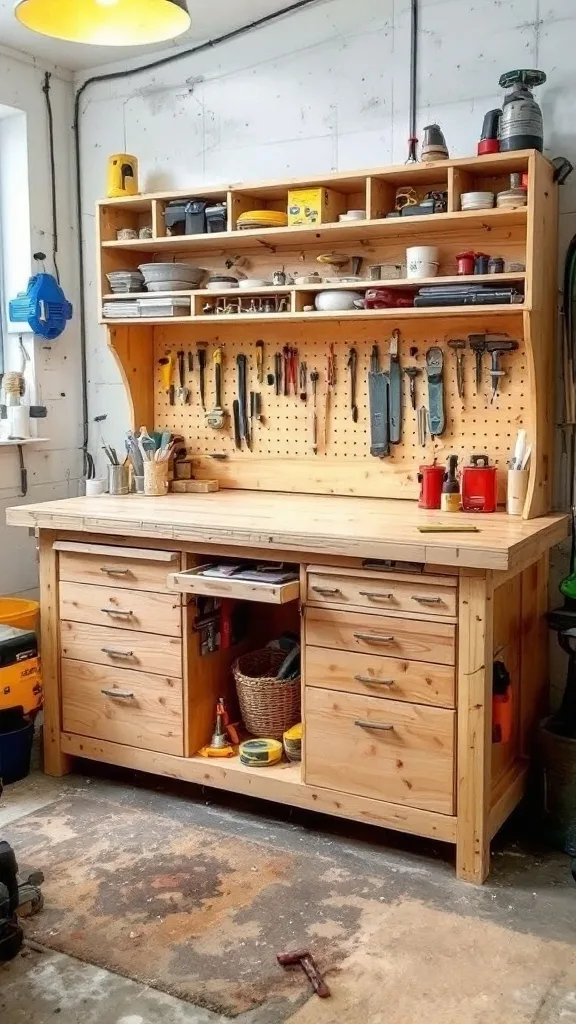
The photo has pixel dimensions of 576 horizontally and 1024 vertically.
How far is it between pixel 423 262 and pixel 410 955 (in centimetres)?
→ 190

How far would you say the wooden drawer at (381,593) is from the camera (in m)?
2.41

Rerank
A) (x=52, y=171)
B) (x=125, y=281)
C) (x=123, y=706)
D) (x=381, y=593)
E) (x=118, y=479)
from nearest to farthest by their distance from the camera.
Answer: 1. (x=381, y=593)
2. (x=123, y=706)
3. (x=125, y=281)
4. (x=118, y=479)
5. (x=52, y=171)

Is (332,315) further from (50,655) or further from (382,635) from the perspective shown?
(50,655)

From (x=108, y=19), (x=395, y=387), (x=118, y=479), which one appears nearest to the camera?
(x=108, y=19)

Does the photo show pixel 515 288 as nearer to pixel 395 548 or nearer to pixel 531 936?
pixel 395 548

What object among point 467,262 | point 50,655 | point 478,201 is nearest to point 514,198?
point 478,201

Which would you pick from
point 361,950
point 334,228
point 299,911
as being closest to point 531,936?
point 361,950

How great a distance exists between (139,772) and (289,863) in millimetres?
819

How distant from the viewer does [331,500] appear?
3225mm

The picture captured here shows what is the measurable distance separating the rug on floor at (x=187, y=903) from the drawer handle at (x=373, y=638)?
2.04ft

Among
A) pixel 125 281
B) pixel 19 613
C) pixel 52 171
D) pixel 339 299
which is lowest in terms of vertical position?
pixel 19 613

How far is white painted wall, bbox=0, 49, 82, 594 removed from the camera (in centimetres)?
367

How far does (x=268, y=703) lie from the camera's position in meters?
2.94

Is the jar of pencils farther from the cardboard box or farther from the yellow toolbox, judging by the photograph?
the cardboard box
